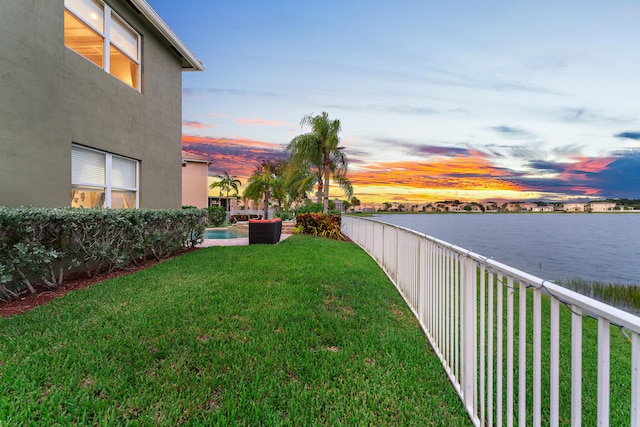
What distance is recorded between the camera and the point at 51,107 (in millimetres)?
5438

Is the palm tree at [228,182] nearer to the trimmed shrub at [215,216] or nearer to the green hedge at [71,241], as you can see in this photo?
the trimmed shrub at [215,216]

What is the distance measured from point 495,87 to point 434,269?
14332mm

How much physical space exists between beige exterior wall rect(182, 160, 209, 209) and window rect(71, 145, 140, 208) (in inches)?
626

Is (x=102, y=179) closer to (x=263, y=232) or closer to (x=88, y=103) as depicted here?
(x=88, y=103)

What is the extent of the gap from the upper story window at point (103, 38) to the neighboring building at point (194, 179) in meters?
15.7

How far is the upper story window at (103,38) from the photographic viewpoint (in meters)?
5.98

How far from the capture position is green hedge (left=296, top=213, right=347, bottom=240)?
13.7 metres

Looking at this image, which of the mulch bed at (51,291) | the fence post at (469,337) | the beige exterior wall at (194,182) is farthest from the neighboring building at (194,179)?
the fence post at (469,337)

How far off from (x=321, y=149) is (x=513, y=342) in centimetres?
1602

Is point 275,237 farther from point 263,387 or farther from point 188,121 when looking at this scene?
point 188,121

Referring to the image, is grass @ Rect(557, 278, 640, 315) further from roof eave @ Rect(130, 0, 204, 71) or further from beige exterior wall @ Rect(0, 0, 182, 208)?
roof eave @ Rect(130, 0, 204, 71)

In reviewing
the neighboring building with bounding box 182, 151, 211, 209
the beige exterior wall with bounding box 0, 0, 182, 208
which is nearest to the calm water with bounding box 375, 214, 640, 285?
the beige exterior wall with bounding box 0, 0, 182, 208

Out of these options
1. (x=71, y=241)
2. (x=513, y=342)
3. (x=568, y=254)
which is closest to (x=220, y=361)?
(x=513, y=342)

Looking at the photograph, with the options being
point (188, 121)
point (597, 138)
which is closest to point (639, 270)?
point (597, 138)
